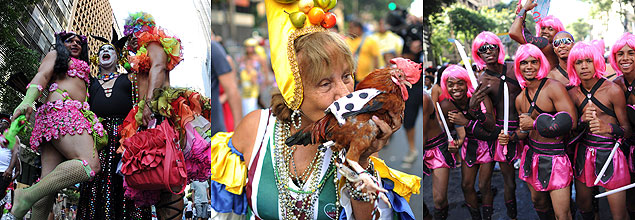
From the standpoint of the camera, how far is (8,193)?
326 centimetres

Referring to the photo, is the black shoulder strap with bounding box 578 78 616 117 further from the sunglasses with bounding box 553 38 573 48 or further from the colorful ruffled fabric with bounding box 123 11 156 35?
the colorful ruffled fabric with bounding box 123 11 156 35

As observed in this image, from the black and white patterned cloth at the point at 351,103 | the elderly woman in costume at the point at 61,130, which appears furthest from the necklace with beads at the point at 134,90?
the black and white patterned cloth at the point at 351,103

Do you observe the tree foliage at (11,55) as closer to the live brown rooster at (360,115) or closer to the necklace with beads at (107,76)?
the necklace with beads at (107,76)

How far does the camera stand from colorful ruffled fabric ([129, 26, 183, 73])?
3.38 m

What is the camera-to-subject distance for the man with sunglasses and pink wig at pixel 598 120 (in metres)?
3.71

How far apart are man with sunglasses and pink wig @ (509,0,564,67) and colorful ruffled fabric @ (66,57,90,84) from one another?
2954mm

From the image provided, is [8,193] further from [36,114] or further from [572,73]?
[572,73]

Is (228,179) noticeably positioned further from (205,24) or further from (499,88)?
(499,88)

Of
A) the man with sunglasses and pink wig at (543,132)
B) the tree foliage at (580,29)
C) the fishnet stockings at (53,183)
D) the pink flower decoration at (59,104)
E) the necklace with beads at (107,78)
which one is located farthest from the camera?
the tree foliage at (580,29)

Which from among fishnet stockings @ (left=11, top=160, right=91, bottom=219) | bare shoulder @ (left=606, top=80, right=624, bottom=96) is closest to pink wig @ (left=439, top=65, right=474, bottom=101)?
bare shoulder @ (left=606, top=80, right=624, bottom=96)

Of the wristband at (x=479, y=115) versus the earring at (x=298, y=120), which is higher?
the wristband at (x=479, y=115)

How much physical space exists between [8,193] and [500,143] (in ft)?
10.8

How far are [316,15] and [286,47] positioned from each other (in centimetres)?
16

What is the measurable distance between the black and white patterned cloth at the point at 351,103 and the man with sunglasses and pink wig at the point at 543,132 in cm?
237
